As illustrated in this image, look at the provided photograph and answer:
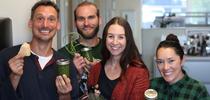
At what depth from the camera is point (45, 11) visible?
1.85m

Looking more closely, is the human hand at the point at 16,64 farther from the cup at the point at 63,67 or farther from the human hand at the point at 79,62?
the human hand at the point at 79,62

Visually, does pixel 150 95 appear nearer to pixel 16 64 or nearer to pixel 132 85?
pixel 132 85

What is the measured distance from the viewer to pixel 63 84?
1.74 metres

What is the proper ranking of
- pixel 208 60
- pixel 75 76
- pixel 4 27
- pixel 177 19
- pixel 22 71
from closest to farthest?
pixel 22 71
pixel 75 76
pixel 4 27
pixel 208 60
pixel 177 19

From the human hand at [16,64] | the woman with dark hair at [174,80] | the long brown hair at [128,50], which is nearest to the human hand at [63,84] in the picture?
the human hand at [16,64]

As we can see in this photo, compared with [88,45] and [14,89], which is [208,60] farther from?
[14,89]

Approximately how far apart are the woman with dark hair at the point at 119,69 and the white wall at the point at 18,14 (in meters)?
0.53

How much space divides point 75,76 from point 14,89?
0.34 metres

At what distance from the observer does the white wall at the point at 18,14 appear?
7.23 ft

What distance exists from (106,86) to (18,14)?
752 mm

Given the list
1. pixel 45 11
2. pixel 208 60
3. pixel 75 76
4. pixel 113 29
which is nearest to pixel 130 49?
pixel 113 29

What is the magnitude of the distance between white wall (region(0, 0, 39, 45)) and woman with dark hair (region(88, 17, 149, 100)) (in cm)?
53

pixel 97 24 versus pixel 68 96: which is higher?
pixel 97 24

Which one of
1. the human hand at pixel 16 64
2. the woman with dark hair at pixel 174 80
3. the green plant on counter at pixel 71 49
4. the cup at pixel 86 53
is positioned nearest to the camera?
the human hand at pixel 16 64
